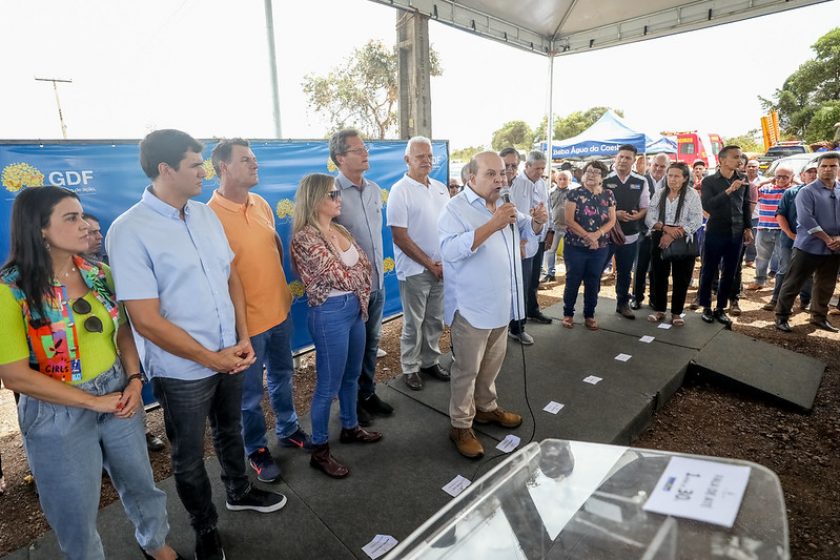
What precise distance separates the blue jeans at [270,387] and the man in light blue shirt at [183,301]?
35 cm

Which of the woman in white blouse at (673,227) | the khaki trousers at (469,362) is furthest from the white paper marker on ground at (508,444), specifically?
the woman in white blouse at (673,227)

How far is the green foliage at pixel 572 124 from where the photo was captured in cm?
4131

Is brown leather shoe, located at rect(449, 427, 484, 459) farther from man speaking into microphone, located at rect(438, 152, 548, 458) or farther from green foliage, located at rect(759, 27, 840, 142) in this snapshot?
green foliage, located at rect(759, 27, 840, 142)

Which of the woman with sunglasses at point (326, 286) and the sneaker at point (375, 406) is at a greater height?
the woman with sunglasses at point (326, 286)

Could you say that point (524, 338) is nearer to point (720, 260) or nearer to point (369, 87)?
point (720, 260)

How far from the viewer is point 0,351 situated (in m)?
1.25

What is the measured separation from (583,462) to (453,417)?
4.11 ft

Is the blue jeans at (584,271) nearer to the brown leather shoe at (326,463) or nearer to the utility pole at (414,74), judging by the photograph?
the utility pole at (414,74)

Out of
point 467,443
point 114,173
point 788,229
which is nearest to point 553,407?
point 467,443

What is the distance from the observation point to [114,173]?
263 centimetres

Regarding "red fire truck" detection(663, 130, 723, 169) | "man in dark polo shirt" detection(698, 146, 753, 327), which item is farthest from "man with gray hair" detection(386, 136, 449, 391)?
"red fire truck" detection(663, 130, 723, 169)

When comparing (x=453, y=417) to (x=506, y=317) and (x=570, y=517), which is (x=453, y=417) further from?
(x=570, y=517)

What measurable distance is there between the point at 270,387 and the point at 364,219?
3.81 feet

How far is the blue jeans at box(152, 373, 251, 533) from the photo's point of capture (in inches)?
64.6
